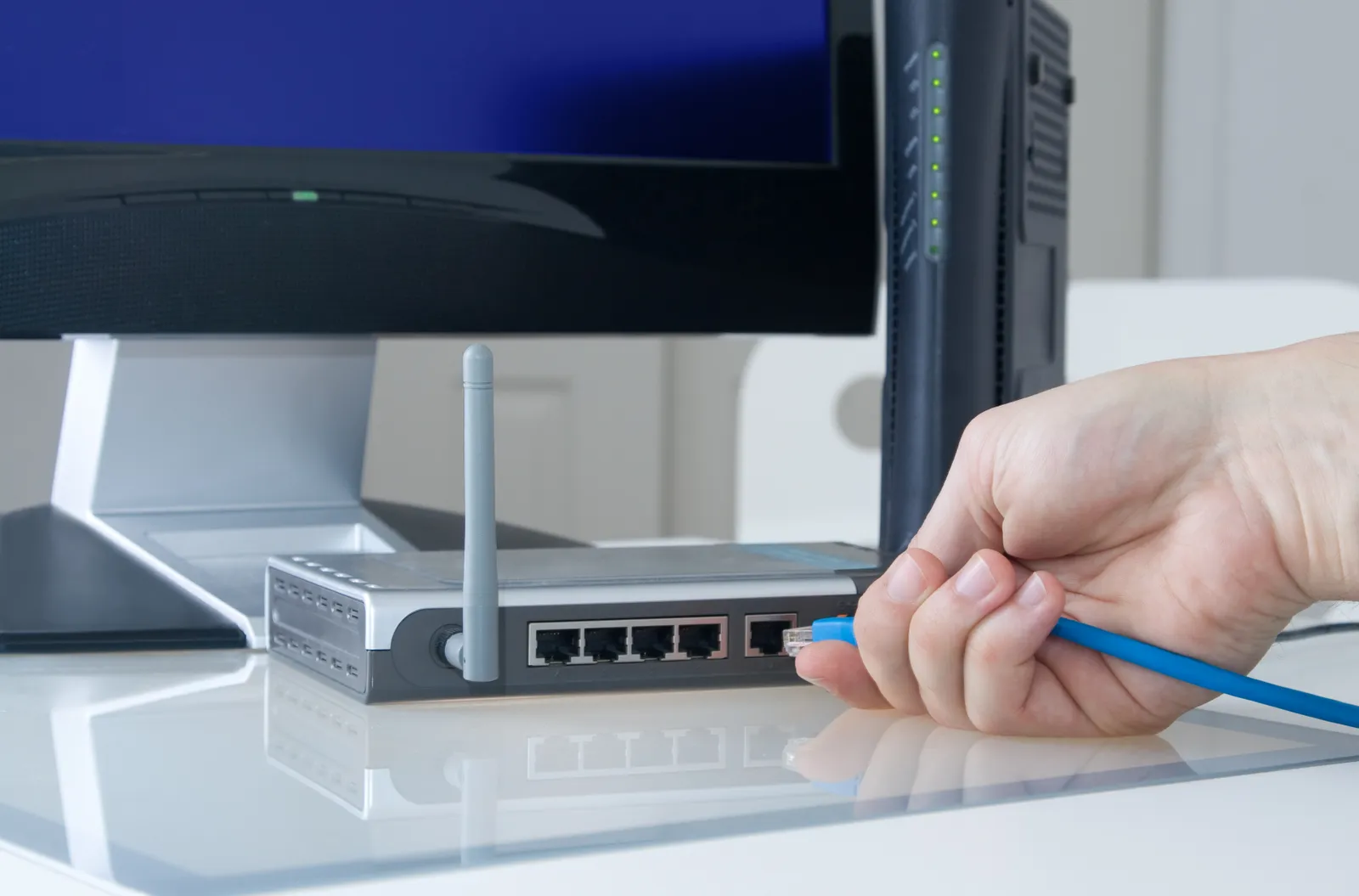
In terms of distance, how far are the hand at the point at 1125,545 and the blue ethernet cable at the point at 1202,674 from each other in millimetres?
12

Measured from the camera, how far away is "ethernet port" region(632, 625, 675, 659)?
498 mm

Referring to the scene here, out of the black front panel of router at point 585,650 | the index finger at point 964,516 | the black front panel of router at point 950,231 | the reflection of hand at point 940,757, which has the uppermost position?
the black front panel of router at point 950,231

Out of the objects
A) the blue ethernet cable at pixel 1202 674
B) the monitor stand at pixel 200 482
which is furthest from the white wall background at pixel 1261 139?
the blue ethernet cable at pixel 1202 674

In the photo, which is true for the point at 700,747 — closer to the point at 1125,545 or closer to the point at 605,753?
the point at 605,753

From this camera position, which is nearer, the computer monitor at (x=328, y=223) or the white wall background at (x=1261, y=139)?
the computer monitor at (x=328, y=223)

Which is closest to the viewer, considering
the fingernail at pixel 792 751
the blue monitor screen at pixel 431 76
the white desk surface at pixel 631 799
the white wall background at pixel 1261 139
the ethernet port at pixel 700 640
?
the white desk surface at pixel 631 799

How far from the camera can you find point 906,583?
1.44 feet

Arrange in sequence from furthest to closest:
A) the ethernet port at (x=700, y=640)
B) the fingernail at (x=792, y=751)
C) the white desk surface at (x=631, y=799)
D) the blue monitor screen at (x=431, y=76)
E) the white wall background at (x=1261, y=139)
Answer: the white wall background at (x=1261, y=139), the blue monitor screen at (x=431, y=76), the ethernet port at (x=700, y=640), the fingernail at (x=792, y=751), the white desk surface at (x=631, y=799)

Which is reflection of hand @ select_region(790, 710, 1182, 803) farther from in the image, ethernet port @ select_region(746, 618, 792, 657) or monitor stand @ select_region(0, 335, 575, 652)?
monitor stand @ select_region(0, 335, 575, 652)

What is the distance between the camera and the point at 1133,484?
479 millimetres

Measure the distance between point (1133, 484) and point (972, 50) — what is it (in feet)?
0.96

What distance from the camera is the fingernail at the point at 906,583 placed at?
17.3 inches

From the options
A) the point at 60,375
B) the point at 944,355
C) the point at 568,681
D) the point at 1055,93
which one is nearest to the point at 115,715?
the point at 568,681

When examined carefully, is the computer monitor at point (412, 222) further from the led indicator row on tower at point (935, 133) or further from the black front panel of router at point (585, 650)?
the black front panel of router at point (585, 650)
